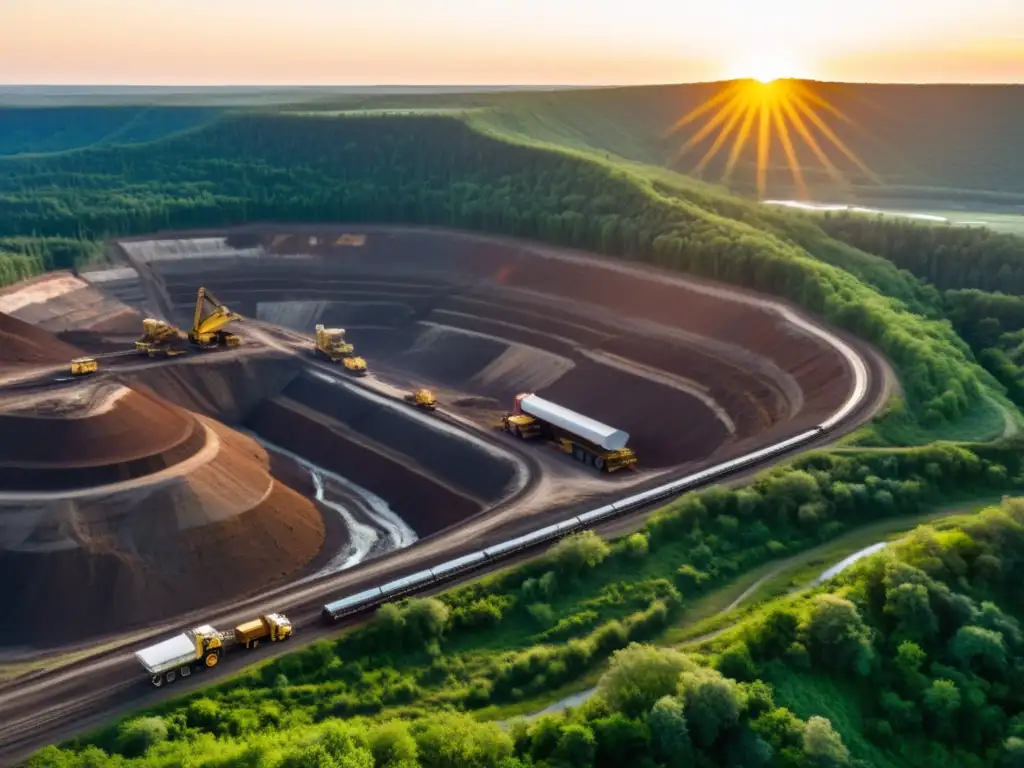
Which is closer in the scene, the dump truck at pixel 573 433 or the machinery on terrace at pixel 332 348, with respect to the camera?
the dump truck at pixel 573 433

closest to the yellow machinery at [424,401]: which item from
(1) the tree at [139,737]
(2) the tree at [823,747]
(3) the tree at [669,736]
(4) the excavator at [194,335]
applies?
(4) the excavator at [194,335]

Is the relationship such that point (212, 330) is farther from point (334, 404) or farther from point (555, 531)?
point (555, 531)

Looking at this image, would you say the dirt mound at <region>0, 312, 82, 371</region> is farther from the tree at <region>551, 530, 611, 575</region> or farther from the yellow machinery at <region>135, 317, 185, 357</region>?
the tree at <region>551, 530, 611, 575</region>

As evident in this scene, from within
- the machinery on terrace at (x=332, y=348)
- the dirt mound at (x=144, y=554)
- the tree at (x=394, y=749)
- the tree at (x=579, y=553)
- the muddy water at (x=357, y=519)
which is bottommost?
the muddy water at (x=357, y=519)

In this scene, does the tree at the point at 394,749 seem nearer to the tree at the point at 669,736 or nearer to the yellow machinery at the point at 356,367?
the tree at the point at 669,736

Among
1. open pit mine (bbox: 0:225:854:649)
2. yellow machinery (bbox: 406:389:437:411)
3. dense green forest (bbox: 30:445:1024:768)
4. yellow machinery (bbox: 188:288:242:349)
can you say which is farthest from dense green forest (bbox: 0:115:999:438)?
yellow machinery (bbox: 188:288:242:349)

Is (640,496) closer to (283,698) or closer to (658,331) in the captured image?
(283,698)

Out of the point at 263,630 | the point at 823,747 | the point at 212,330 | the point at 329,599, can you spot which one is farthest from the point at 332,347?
the point at 823,747
